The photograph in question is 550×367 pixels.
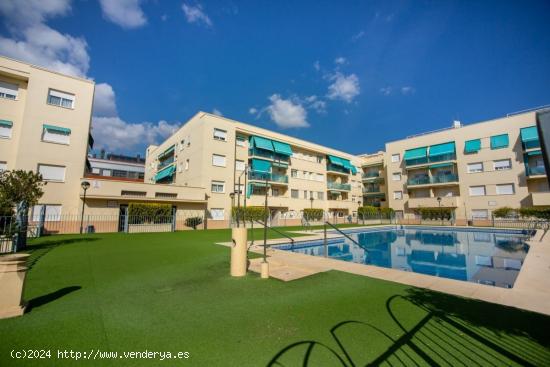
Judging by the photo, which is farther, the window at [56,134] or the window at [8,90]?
the window at [56,134]

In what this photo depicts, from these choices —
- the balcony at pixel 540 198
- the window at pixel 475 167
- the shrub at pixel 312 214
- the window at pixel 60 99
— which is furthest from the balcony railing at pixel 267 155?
the balcony at pixel 540 198

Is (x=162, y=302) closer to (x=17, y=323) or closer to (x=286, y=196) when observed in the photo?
(x=17, y=323)

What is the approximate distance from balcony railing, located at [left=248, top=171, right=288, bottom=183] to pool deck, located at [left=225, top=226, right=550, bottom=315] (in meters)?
21.4

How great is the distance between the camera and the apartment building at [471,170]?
2883 cm

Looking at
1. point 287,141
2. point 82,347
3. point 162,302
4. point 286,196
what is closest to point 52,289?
point 162,302

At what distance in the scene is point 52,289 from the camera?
17.7 ft

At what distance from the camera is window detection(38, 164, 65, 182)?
19594mm

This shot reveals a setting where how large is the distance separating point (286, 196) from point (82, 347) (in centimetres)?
3094

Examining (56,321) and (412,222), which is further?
(412,222)

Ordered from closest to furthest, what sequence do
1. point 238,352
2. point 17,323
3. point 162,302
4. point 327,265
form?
point 238,352
point 17,323
point 162,302
point 327,265

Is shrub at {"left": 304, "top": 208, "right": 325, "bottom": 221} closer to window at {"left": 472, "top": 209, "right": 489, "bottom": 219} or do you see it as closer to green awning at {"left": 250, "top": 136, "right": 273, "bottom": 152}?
green awning at {"left": 250, "top": 136, "right": 273, "bottom": 152}

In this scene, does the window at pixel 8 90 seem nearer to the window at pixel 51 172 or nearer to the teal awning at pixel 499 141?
the window at pixel 51 172

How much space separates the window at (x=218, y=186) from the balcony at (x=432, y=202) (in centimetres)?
2828

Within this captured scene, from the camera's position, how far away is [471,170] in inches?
1296
